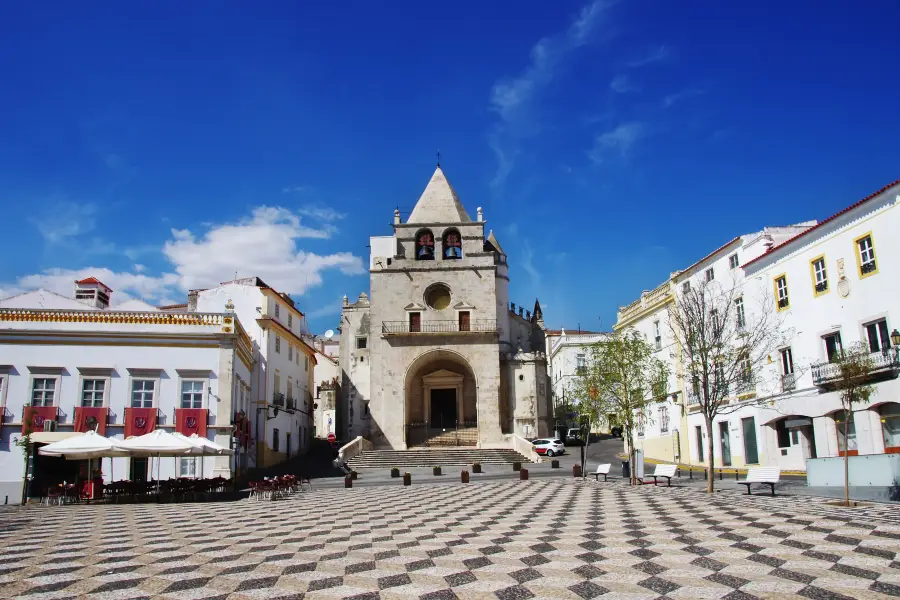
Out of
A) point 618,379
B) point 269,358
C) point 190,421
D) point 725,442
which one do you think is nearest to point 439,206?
point 269,358

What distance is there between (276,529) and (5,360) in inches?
821

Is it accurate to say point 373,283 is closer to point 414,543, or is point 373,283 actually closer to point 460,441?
point 460,441

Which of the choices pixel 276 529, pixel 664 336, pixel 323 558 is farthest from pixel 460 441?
pixel 323 558

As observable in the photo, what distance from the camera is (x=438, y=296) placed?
49.2 m

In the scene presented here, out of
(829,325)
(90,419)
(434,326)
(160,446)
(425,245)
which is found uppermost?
(425,245)

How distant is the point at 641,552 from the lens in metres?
9.18

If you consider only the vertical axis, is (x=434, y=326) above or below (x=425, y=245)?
below

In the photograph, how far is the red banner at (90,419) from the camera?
27281 millimetres

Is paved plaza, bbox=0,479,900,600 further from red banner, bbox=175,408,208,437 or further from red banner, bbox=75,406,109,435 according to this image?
red banner, bbox=175,408,208,437

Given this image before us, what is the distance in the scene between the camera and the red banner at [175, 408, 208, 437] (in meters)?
28.2

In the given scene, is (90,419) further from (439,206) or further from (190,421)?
(439,206)

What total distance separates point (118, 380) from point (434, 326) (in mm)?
23094

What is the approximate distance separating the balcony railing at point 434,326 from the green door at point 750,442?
1985 cm

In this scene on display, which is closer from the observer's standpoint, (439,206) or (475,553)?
(475,553)
